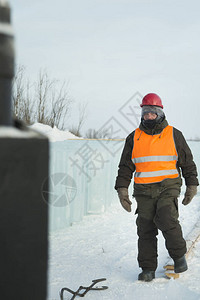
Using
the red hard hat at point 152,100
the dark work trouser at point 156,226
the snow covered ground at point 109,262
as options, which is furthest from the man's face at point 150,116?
the snow covered ground at point 109,262

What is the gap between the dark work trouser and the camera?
12.4ft

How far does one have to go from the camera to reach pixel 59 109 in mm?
14469

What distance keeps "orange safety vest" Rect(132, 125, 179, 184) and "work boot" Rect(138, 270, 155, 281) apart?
0.87m

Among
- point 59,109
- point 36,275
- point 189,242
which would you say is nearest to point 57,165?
point 189,242

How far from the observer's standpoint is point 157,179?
3.92 m

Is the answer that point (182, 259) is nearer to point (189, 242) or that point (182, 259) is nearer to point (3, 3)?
point (189, 242)

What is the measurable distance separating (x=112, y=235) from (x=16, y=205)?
17.3 ft

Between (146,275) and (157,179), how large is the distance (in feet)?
3.04

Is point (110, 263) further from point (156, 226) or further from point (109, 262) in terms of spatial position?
point (156, 226)

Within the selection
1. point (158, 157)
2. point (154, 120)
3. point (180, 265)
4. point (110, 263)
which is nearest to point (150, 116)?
point (154, 120)

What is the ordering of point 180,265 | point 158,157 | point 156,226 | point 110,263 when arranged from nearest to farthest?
point 180,265 < point 158,157 < point 156,226 < point 110,263

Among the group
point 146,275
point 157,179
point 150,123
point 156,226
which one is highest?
point 150,123

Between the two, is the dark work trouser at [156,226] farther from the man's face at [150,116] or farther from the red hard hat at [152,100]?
the red hard hat at [152,100]

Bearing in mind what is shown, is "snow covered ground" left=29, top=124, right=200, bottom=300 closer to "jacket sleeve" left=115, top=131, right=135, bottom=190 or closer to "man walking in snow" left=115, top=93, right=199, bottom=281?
"man walking in snow" left=115, top=93, right=199, bottom=281
